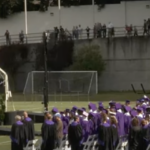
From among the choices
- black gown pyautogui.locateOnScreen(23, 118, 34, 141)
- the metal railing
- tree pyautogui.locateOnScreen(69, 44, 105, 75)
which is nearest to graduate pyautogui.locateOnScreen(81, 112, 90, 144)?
black gown pyautogui.locateOnScreen(23, 118, 34, 141)

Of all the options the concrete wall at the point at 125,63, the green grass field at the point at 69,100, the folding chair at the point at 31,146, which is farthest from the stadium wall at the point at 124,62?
the folding chair at the point at 31,146

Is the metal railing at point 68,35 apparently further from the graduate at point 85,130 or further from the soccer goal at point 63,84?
the graduate at point 85,130

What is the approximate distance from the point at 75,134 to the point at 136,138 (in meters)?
2.17

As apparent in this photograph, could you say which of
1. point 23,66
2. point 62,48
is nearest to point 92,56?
point 62,48

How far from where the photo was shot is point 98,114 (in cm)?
Result: 2255

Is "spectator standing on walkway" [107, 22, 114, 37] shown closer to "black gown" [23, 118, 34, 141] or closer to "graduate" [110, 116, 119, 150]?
"black gown" [23, 118, 34, 141]

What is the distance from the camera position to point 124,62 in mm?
56250

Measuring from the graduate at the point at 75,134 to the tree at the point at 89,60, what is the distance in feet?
111

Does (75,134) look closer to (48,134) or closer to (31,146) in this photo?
(48,134)

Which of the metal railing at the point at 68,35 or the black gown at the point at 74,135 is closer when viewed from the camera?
the black gown at the point at 74,135

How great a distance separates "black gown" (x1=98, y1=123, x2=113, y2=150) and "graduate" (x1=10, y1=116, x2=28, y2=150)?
2.57 meters

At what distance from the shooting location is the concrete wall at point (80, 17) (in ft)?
189

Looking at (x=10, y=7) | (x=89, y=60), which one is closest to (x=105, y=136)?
(x=89, y=60)

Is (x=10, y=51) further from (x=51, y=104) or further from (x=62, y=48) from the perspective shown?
(x=51, y=104)
